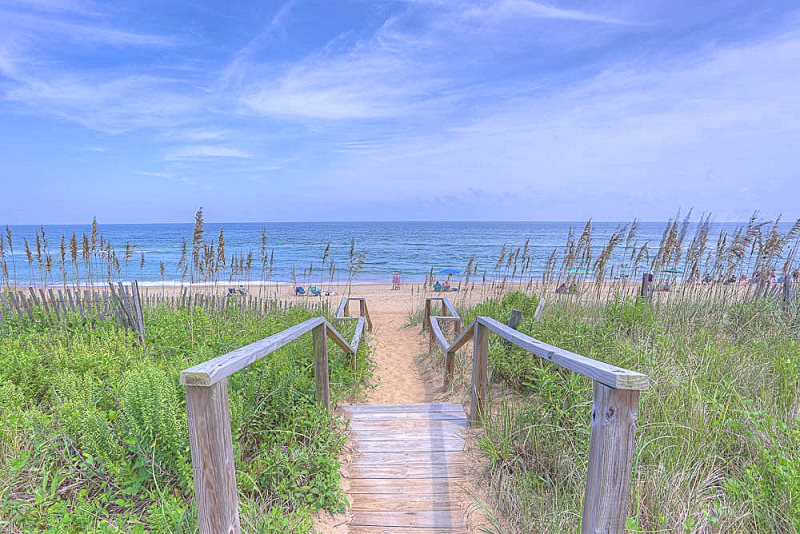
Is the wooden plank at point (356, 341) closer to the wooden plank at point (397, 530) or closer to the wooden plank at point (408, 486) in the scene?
the wooden plank at point (408, 486)

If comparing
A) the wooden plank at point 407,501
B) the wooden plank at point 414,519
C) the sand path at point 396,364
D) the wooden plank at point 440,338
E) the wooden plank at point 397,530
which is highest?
the wooden plank at point 440,338

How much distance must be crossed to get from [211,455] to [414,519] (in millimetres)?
1652

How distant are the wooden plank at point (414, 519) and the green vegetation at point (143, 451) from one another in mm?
199

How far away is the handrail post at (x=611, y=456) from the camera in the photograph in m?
1.52

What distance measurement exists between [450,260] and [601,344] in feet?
102

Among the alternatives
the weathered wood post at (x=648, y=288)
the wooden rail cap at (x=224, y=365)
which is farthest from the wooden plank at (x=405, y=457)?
the weathered wood post at (x=648, y=288)

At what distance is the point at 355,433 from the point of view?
145 inches

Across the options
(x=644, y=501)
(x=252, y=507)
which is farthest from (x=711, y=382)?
(x=252, y=507)

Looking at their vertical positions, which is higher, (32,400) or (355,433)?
(32,400)

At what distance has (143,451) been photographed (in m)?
2.53

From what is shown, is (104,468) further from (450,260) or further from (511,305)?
(450,260)

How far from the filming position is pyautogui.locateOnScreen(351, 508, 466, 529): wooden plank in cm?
263

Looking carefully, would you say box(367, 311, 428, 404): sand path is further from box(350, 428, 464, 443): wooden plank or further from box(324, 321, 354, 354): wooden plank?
box(350, 428, 464, 443): wooden plank

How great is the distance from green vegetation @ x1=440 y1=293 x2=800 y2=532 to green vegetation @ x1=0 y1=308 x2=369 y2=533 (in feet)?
4.41
